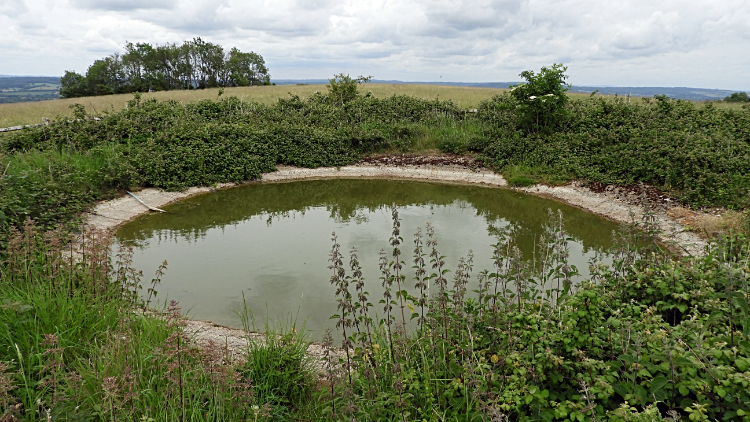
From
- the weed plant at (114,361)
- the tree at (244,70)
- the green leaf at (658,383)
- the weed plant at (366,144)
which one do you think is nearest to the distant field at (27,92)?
the tree at (244,70)

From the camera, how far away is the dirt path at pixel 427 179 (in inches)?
312

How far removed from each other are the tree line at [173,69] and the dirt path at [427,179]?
37.2 meters

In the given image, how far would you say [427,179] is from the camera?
49.8 ft

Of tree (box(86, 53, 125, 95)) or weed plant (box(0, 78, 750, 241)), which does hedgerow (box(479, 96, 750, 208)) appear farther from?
tree (box(86, 53, 125, 95))

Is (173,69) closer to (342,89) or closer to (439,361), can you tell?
(342,89)

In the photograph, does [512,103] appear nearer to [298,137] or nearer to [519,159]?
[519,159]

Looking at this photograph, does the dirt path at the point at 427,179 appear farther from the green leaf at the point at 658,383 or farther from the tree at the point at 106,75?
the tree at the point at 106,75

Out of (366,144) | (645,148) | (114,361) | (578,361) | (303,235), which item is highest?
(645,148)

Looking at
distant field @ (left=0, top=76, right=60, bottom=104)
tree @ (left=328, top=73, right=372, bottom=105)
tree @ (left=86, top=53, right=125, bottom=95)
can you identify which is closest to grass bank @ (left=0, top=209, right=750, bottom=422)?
tree @ (left=328, top=73, right=372, bottom=105)

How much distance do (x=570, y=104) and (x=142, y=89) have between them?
3994cm

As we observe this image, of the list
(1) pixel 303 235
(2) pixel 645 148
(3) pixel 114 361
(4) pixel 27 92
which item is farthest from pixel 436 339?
(4) pixel 27 92

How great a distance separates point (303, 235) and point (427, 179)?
22.1 feet

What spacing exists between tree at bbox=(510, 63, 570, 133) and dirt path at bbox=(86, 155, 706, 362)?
2744mm

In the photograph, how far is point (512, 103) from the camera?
1650 cm
